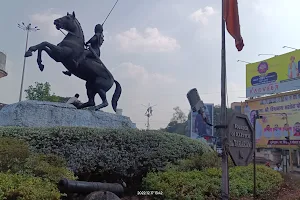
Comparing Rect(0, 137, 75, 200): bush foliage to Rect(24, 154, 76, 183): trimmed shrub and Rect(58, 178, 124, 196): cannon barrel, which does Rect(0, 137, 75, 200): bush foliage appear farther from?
Rect(58, 178, 124, 196): cannon barrel

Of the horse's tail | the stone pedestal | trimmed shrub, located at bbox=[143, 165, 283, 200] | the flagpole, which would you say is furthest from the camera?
the horse's tail

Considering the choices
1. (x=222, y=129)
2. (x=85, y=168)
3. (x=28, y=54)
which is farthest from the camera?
(x=28, y=54)

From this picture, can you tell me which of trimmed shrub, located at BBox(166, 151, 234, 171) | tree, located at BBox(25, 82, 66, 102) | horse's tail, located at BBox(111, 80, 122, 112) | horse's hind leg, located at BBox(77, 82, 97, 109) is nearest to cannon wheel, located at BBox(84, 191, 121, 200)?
trimmed shrub, located at BBox(166, 151, 234, 171)

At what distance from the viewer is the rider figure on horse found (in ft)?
30.8

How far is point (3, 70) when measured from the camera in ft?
65.2

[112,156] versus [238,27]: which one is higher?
[238,27]

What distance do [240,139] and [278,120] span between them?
2855cm

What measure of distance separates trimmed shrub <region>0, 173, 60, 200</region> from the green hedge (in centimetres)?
150

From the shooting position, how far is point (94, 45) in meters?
9.82

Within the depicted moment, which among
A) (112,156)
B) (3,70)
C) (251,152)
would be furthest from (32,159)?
(3,70)

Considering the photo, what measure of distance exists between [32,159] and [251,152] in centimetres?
307

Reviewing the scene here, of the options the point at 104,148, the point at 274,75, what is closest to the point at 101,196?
the point at 104,148

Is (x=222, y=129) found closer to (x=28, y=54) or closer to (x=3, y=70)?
(x=28, y=54)

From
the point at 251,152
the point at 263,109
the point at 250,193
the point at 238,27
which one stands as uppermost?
the point at 263,109
